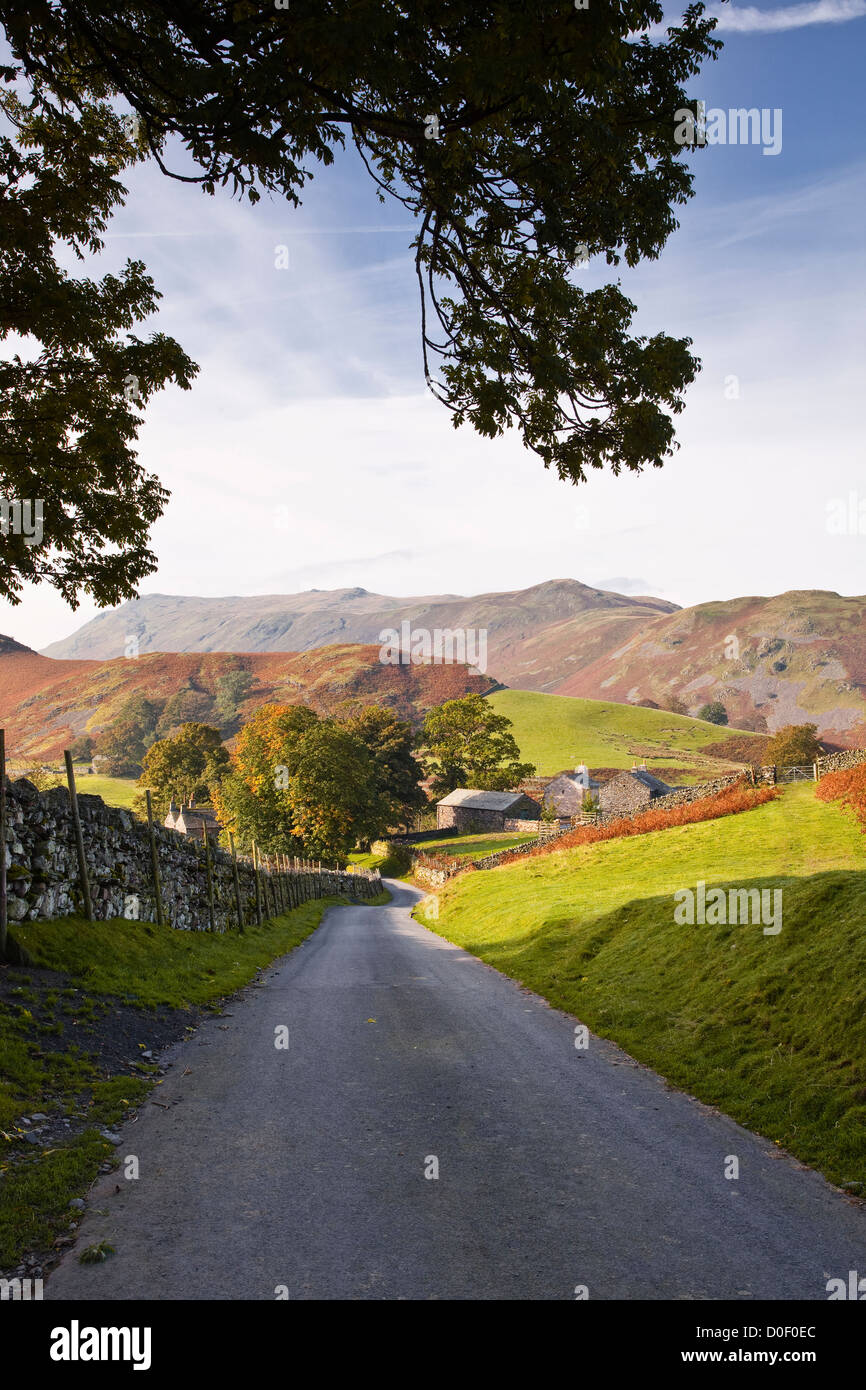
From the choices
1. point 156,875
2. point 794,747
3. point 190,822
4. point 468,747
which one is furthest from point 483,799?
point 156,875

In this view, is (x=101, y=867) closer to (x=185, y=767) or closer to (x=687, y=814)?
(x=687, y=814)

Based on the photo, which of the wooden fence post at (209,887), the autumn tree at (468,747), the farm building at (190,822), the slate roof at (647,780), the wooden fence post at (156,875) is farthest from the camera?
the autumn tree at (468,747)

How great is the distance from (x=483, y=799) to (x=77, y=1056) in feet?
281

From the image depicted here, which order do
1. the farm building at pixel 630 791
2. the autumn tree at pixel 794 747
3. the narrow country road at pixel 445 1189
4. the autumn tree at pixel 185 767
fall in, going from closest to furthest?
1. the narrow country road at pixel 445 1189
2. the farm building at pixel 630 791
3. the autumn tree at pixel 794 747
4. the autumn tree at pixel 185 767

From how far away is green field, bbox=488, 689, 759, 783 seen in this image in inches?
4934

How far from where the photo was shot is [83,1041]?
948 centimetres

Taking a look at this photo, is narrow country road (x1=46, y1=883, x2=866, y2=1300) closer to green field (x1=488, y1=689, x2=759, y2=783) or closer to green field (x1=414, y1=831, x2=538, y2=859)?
green field (x1=414, y1=831, x2=538, y2=859)

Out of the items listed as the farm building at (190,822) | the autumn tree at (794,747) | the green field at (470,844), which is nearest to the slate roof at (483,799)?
the green field at (470,844)

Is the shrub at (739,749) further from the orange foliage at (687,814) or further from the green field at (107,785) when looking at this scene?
the green field at (107,785)

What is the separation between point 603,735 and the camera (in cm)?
14288

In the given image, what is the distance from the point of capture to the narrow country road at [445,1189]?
4656mm

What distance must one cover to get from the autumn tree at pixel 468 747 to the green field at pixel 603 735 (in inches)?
646
